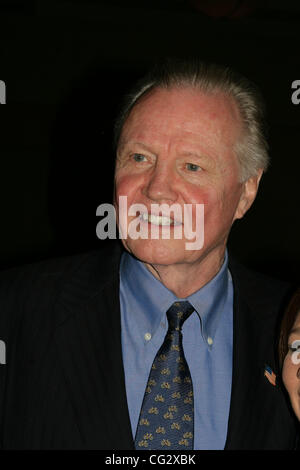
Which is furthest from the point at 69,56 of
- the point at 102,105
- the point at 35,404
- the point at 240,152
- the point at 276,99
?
the point at 35,404

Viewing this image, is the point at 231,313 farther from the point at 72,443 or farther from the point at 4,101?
the point at 4,101

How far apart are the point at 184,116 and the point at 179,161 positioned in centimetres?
12

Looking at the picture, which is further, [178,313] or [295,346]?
[178,313]

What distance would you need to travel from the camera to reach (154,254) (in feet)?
5.47

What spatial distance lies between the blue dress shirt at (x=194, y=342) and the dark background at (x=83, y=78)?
7.86 feet

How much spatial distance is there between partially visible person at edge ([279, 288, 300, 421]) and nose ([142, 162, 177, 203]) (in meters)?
0.39

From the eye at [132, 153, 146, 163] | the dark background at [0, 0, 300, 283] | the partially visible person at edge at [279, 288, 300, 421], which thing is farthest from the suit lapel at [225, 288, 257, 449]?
the dark background at [0, 0, 300, 283]

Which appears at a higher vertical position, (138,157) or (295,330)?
(138,157)

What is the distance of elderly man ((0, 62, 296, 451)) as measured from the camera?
160 cm

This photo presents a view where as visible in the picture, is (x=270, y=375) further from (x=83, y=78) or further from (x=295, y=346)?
(x=83, y=78)

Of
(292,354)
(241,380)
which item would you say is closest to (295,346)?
(292,354)

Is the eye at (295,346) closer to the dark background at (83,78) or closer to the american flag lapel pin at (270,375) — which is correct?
the american flag lapel pin at (270,375)

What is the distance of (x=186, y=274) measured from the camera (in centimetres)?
176
